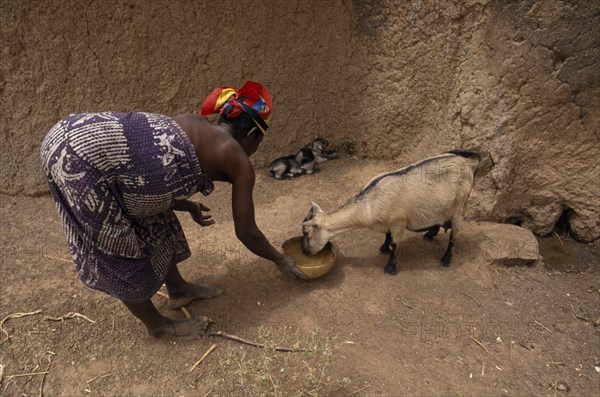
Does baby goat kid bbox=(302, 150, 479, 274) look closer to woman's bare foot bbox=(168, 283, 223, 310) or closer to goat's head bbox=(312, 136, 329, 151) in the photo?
woman's bare foot bbox=(168, 283, 223, 310)

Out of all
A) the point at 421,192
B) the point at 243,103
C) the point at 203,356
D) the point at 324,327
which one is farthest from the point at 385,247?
the point at 243,103

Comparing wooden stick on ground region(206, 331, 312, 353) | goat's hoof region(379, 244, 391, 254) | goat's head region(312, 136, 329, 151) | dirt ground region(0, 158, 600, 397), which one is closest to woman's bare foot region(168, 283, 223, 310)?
dirt ground region(0, 158, 600, 397)

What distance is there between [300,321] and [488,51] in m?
3.31

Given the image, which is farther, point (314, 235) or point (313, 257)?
point (313, 257)

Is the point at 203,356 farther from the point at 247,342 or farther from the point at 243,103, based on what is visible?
the point at 243,103

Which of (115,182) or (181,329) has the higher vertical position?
(115,182)

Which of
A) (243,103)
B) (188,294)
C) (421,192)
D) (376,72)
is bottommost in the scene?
(188,294)

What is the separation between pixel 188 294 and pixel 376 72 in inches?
144

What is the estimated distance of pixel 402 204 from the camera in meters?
3.66

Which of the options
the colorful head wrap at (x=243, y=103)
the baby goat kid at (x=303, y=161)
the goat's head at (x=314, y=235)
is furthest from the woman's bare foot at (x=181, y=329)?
the baby goat kid at (x=303, y=161)

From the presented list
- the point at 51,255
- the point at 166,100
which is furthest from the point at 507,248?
the point at 51,255

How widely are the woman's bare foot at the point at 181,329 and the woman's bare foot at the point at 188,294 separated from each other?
29 centimetres

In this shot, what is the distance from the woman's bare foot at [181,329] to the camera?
3.09 m

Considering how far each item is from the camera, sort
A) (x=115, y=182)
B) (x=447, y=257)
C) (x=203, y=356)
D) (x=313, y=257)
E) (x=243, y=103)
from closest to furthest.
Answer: (x=115, y=182), (x=243, y=103), (x=203, y=356), (x=313, y=257), (x=447, y=257)
